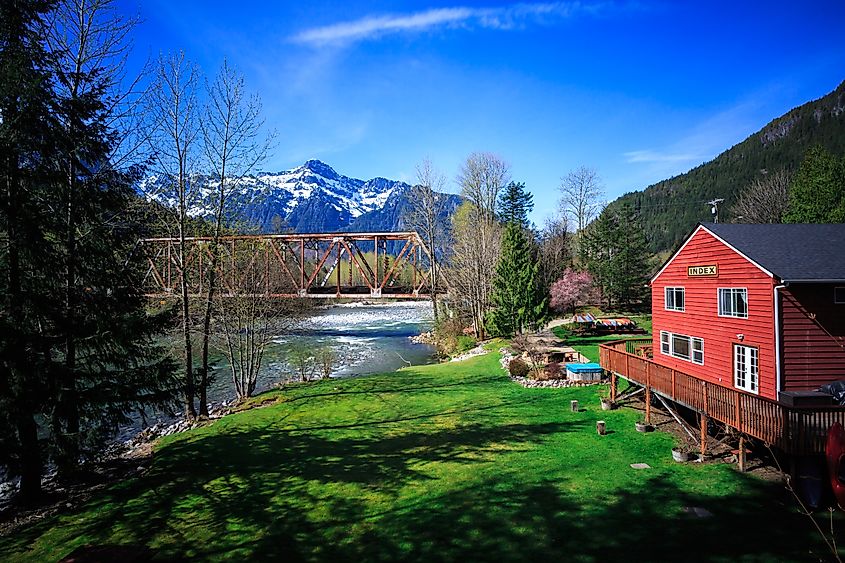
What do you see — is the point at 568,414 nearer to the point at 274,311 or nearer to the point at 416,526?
the point at 416,526

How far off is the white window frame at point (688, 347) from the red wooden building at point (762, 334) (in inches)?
2.2

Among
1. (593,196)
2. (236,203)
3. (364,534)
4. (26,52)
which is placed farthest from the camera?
(593,196)

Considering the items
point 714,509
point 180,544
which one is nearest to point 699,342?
point 714,509

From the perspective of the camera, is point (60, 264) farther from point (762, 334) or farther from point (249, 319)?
point (762, 334)

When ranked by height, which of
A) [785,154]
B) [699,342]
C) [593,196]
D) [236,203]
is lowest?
[699,342]

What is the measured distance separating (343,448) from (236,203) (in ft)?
35.3

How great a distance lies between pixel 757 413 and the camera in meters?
8.83

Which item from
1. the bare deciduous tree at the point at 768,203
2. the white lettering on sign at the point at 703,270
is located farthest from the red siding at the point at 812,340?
the bare deciduous tree at the point at 768,203

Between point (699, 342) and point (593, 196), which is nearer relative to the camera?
point (699, 342)

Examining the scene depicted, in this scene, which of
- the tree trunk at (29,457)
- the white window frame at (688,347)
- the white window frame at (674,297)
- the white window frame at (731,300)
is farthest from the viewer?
the white window frame at (674,297)

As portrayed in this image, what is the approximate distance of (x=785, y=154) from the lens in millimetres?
108812

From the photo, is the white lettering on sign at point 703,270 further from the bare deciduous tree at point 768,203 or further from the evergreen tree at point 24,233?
the bare deciduous tree at point 768,203

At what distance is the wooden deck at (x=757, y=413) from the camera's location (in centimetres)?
802

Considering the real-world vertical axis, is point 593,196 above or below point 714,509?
above
